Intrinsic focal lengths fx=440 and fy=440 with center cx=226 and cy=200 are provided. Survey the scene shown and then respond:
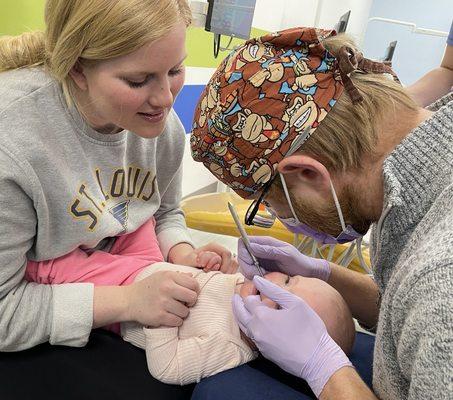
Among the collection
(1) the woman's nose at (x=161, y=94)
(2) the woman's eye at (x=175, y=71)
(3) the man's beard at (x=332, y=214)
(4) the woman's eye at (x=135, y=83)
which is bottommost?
(3) the man's beard at (x=332, y=214)

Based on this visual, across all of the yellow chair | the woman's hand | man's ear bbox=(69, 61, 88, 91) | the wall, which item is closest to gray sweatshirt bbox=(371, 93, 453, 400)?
the woman's hand

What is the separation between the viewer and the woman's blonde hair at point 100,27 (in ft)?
2.93

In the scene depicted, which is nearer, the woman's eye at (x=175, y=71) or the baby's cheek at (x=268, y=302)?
the woman's eye at (x=175, y=71)

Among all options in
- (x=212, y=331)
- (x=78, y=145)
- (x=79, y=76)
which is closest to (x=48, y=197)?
(x=78, y=145)

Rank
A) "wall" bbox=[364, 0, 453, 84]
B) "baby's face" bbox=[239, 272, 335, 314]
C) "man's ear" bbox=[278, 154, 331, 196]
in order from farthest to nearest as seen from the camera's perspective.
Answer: "wall" bbox=[364, 0, 453, 84]
"baby's face" bbox=[239, 272, 335, 314]
"man's ear" bbox=[278, 154, 331, 196]

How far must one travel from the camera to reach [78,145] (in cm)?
107

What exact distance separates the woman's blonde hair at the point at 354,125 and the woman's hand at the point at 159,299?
49 centimetres

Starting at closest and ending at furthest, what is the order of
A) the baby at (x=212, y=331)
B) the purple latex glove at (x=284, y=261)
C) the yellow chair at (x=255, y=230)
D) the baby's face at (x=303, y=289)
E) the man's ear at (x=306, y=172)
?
the man's ear at (x=306, y=172), the baby at (x=212, y=331), the baby's face at (x=303, y=289), the purple latex glove at (x=284, y=261), the yellow chair at (x=255, y=230)

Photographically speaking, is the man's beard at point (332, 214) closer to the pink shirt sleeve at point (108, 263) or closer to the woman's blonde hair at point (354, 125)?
the woman's blonde hair at point (354, 125)

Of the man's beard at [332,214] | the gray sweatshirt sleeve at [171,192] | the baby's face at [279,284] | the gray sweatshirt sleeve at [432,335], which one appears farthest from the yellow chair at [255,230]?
the gray sweatshirt sleeve at [432,335]

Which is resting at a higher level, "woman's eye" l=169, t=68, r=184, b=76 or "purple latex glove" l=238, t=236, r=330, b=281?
"woman's eye" l=169, t=68, r=184, b=76

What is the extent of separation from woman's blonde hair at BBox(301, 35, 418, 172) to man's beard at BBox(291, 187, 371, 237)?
0.08 meters

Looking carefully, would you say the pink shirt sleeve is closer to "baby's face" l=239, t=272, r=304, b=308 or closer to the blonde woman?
the blonde woman

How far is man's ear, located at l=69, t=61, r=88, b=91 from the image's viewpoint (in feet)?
3.22
